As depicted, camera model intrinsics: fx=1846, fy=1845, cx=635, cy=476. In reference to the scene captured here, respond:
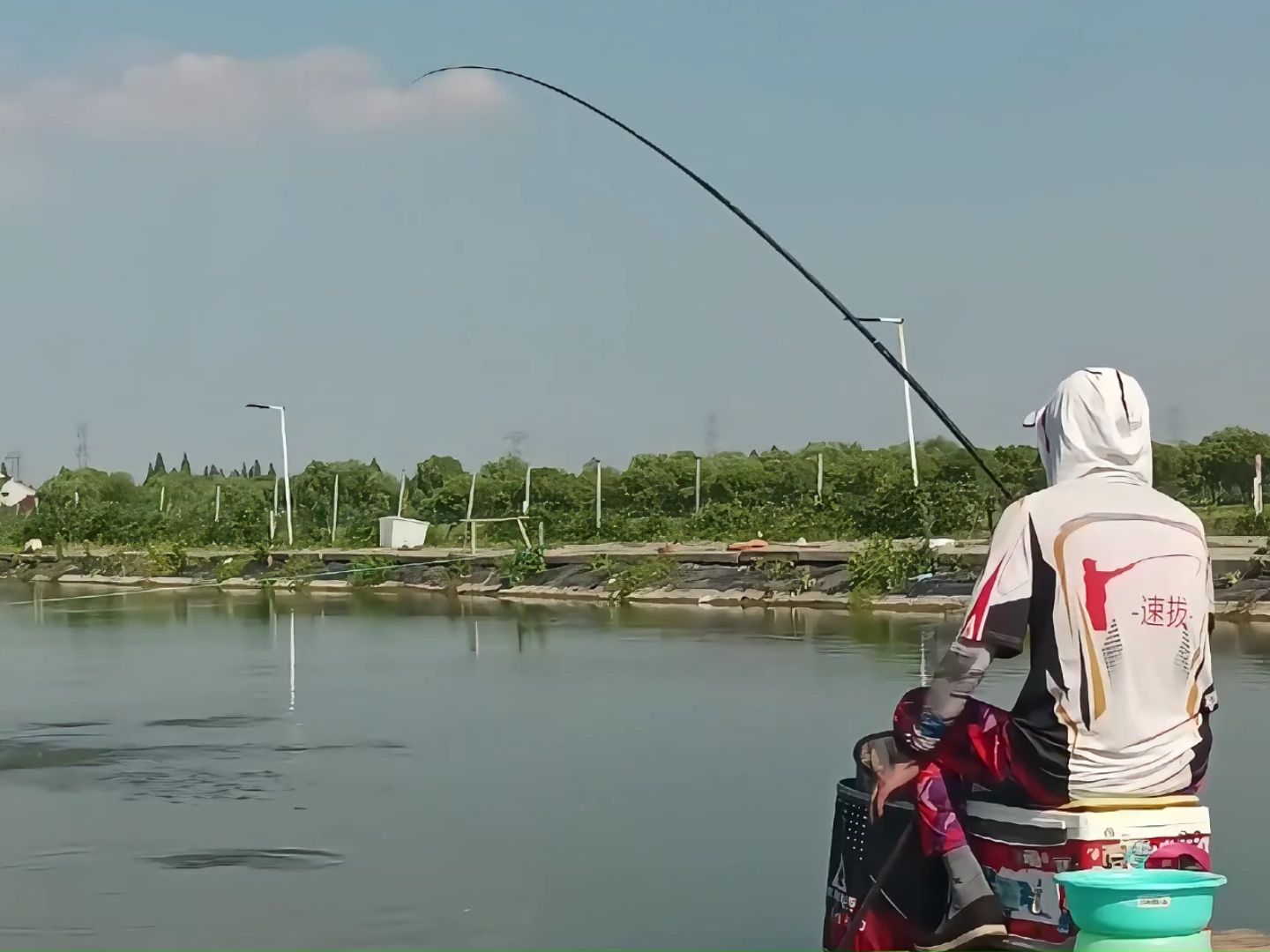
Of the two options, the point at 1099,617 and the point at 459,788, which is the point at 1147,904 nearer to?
the point at 1099,617

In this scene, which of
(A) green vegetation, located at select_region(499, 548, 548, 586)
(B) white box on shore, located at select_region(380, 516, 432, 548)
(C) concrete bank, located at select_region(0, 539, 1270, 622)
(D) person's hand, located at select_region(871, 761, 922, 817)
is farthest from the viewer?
(B) white box on shore, located at select_region(380, 516, 432, 548)

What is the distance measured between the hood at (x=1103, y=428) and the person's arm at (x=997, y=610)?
0.20m

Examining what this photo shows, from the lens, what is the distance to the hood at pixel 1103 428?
3.99 metres

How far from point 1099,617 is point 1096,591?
6cm

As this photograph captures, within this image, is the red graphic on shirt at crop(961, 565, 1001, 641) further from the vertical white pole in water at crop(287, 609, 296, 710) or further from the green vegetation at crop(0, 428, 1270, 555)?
the green vegetation at crop(0, 428, 1270, 555)

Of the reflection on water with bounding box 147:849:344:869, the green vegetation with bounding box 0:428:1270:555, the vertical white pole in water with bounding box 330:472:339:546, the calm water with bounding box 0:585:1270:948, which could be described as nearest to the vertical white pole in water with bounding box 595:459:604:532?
the green vegetation with bounding box 0:428:1270:555

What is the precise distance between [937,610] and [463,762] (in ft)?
37.0

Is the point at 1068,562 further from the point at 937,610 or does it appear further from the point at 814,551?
the point at 814,551

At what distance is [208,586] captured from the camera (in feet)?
109

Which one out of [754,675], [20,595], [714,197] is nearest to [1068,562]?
[714,197]

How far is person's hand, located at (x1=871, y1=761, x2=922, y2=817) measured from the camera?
4.18 meters

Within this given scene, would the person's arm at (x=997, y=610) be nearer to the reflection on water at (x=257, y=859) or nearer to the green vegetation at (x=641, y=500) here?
the reflection on water at (x=257, y=859)

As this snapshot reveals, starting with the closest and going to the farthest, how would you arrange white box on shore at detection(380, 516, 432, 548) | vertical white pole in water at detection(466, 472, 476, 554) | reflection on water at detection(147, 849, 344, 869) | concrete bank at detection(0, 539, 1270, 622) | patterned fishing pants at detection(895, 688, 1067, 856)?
patterned fishing pants at detection(895, 688, 1067, 856)
reflection on water at detection(147, 849, 344, 869)
concrete bank at detection(0, 539, 1270, 622)
vertical white pole in water at detection(466, 472, 476, 554)
white box on shore at detection(380, 516, 432, 548)

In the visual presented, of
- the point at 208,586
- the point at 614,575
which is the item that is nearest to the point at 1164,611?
the point at 614,575
